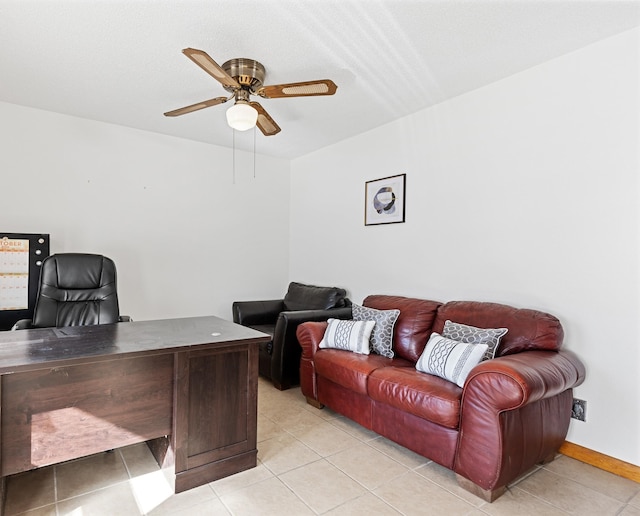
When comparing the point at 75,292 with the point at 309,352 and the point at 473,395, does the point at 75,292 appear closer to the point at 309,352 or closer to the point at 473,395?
the point at 309,352

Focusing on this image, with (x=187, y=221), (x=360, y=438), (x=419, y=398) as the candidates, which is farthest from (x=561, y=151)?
(x=187, y=221)

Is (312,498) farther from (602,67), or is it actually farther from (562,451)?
(602,67)

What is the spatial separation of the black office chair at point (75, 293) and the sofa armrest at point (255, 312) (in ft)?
4.39

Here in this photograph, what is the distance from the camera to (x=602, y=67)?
231cm

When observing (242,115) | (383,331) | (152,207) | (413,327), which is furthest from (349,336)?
(152,207)

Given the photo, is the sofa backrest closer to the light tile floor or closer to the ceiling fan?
the light tile floor

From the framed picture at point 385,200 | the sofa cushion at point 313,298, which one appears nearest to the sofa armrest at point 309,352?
the sofa cushion at point 313,298

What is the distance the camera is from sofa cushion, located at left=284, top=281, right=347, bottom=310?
3902mm

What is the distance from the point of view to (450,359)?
7.49 feet

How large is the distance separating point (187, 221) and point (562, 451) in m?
3.87

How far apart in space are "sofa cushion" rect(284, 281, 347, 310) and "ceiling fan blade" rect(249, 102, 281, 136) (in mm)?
1746

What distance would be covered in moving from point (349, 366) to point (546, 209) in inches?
66.6

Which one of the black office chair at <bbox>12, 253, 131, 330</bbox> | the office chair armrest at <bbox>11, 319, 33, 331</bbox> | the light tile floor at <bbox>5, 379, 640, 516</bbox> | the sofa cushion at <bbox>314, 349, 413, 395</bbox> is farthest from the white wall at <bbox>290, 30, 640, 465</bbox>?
the office chair armrest at <bbox>11, 319, 33, 331</bbox>

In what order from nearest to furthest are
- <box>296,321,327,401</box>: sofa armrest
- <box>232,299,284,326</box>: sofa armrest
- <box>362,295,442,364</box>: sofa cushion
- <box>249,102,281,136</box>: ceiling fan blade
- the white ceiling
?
1. the white ceiling
2. <box>249,102,281,136</box>: ceiling fan blade
3. <box>362,295,442,364</box>: sofa cushion
4. <box>296,321,327,401</box>: sofa armrest
5. <box>232,299,284,326</box>: sofa armrest
